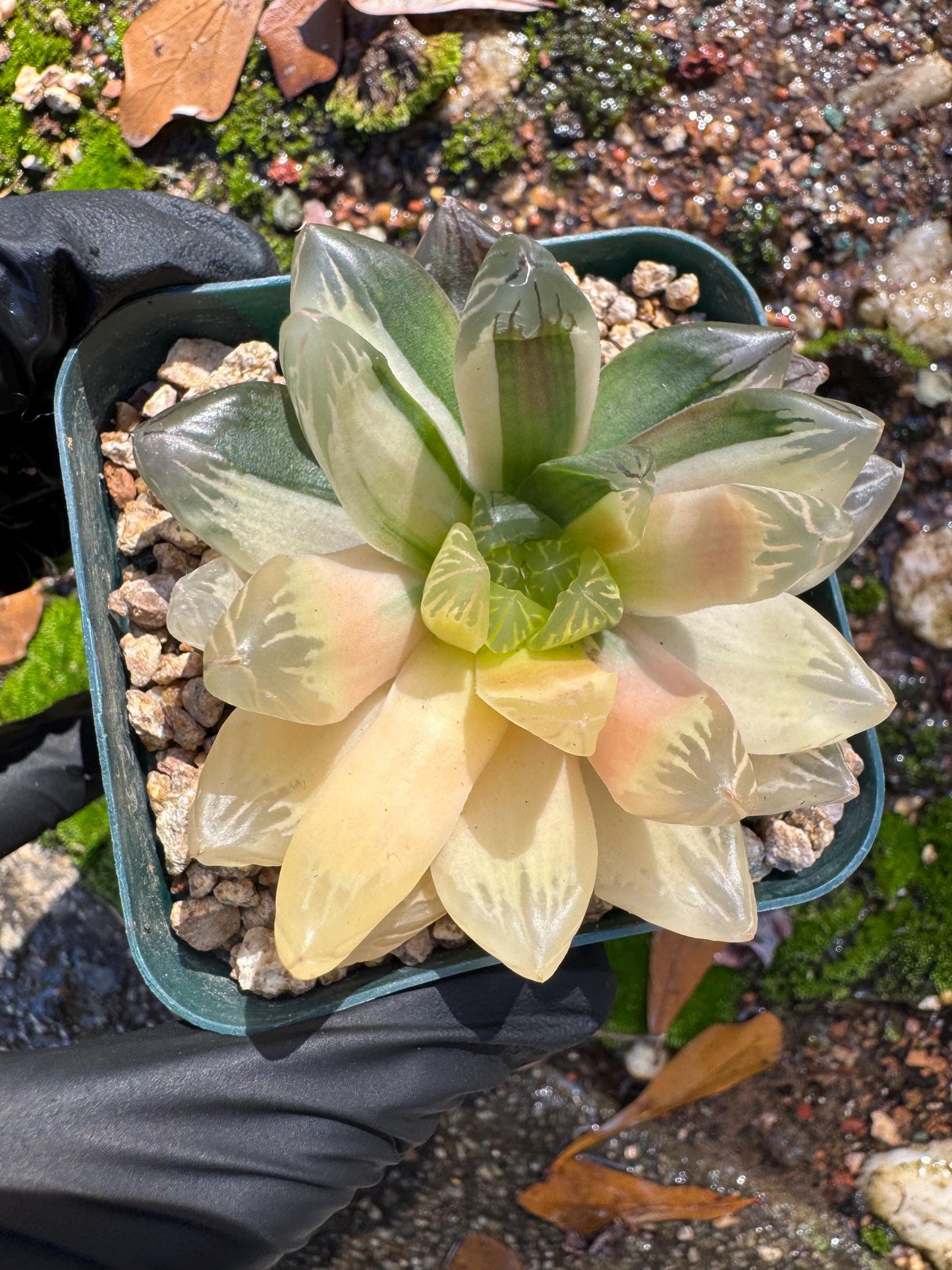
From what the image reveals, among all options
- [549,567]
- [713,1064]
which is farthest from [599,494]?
[713,1064]

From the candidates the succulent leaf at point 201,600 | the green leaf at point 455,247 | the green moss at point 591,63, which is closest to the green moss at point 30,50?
the green moss at point 591,63

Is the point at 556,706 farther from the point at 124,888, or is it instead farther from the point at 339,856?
the point at 124,888

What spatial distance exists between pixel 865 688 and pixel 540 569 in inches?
9.3

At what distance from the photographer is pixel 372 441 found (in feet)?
2.04

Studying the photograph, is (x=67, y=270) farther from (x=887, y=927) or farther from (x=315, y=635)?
(x=887, y=927)

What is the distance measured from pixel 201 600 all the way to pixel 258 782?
0.45ft

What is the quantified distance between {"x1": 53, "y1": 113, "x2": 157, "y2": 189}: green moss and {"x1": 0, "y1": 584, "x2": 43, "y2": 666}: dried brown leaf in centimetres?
59

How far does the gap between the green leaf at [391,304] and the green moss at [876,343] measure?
0.70 m

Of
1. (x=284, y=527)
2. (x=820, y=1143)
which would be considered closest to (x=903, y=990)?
(x=820, y=1143)

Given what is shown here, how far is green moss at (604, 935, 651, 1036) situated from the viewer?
1.40 m

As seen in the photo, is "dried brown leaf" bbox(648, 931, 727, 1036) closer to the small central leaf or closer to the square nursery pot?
the square nursery pot

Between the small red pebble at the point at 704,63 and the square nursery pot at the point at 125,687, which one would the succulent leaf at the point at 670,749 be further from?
the small red pebble at the point at 704,63

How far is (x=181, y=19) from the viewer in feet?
3.98

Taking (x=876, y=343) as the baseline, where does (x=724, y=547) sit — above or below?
above
